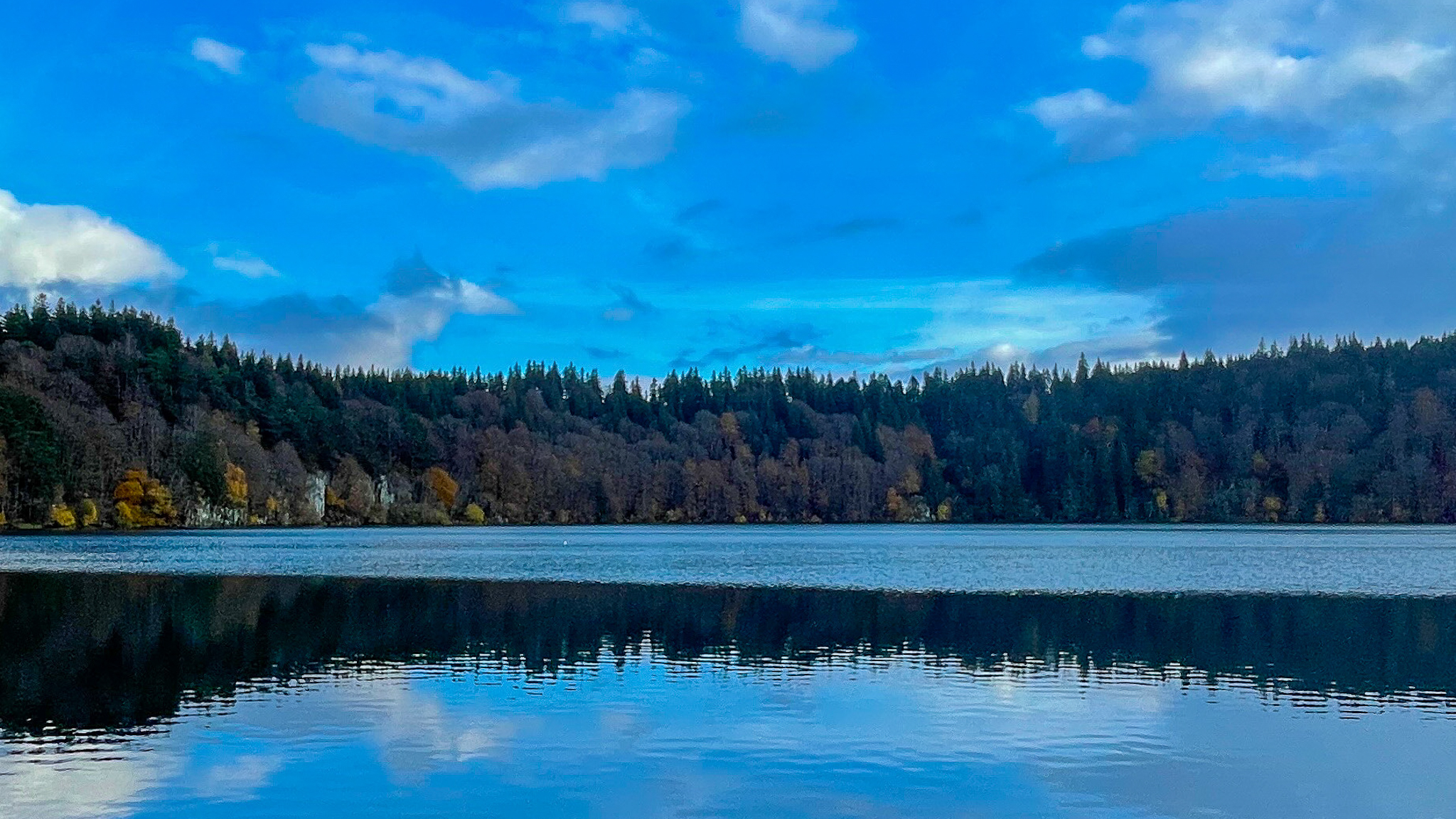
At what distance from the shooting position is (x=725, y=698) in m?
26.4

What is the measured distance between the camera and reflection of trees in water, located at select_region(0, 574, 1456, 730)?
29.2 metres

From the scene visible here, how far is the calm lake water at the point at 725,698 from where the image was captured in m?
18.5

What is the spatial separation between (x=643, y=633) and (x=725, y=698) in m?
11.7

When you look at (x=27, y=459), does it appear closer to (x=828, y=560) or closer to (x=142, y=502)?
(x=142, y=502)

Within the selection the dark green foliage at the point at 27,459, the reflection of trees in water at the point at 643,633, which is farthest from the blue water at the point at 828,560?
the dark green foliage at the point at 27,459

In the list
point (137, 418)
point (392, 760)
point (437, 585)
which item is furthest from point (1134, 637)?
point (137, 418)

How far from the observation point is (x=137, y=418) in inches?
6161

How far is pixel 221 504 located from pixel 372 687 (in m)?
137

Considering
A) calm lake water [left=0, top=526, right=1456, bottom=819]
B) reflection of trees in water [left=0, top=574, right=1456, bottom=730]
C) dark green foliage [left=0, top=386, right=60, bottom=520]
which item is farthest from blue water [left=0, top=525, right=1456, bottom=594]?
dark green foliage [left=0, top=386, right=60, bottom=520]

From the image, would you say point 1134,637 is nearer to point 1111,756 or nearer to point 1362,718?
point 1362,718

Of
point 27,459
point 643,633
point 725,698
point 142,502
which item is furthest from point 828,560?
point 142,502

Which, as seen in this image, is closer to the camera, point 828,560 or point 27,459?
point 828,560

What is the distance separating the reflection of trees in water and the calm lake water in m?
0.20

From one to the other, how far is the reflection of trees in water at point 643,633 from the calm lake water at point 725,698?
196 mm
